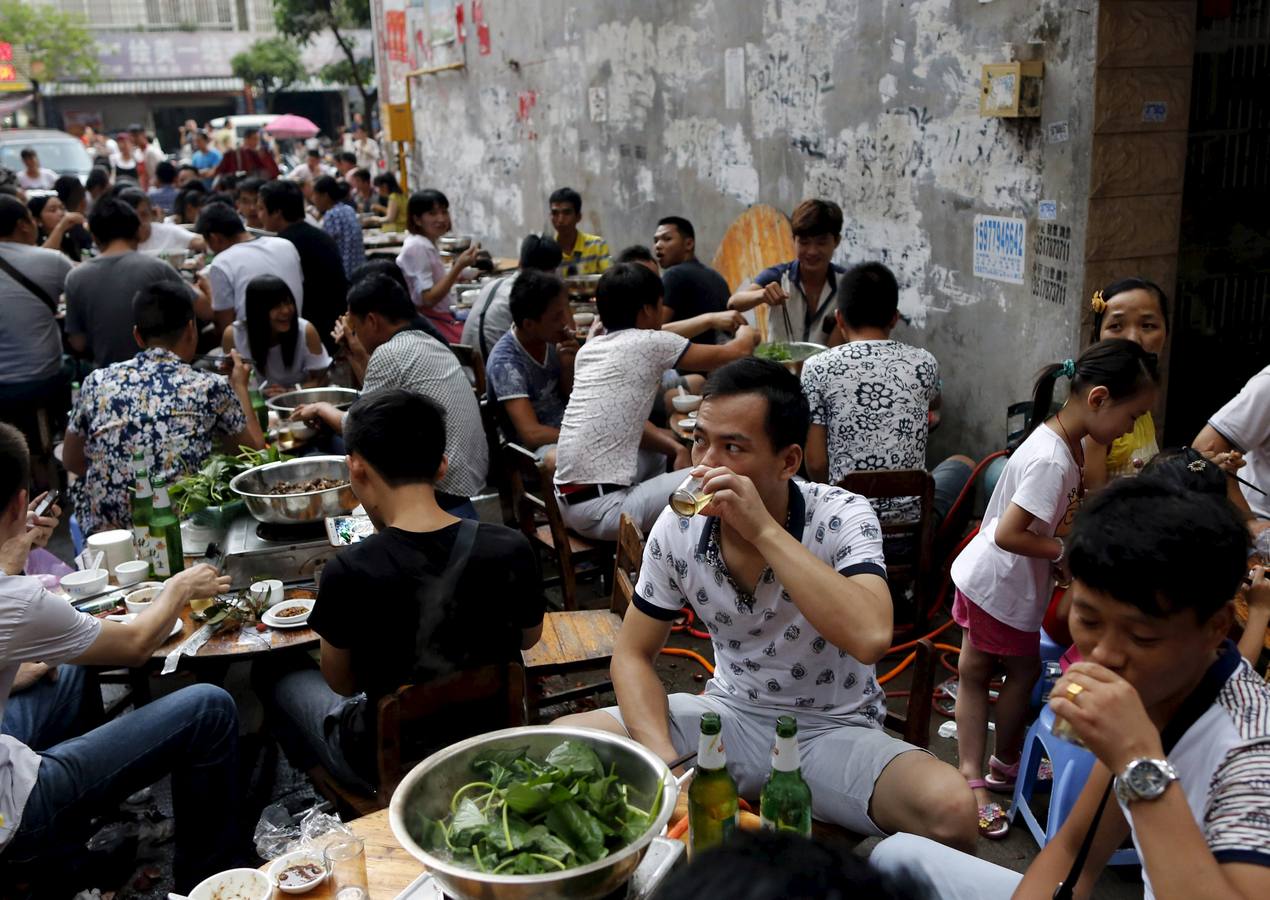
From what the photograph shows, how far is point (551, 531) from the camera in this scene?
16.2ft

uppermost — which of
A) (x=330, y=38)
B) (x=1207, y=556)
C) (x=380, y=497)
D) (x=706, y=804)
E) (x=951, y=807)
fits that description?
(x=330, y=38)

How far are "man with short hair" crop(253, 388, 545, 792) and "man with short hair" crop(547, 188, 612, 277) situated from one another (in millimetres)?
5651

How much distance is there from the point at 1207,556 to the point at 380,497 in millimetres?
2240

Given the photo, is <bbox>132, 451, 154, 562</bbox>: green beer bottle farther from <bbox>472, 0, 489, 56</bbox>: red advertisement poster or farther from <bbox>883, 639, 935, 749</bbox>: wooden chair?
<bbox>472, 0, 489, 56</bbox>: red advertisement poster

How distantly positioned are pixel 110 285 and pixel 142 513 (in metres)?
3.36

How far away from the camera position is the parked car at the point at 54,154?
67.2 ft

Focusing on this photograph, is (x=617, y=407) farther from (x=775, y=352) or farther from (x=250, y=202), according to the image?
(x=250, y=202)

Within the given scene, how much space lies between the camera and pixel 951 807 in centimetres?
245

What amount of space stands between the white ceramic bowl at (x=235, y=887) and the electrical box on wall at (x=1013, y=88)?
4.87 m

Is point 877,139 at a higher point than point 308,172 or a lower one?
lower

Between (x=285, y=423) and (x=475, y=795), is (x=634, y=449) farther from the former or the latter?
(x=475, y=795)

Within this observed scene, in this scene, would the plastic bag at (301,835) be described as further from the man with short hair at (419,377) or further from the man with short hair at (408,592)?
the man with short hair at (419,377)

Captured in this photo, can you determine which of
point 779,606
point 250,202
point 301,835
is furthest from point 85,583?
point 250,202

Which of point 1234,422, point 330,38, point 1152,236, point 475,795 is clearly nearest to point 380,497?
point 475,795
